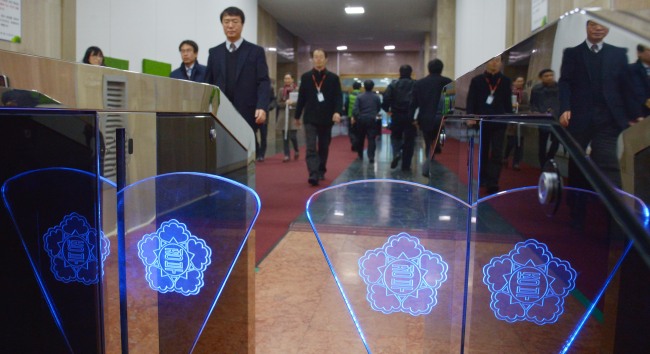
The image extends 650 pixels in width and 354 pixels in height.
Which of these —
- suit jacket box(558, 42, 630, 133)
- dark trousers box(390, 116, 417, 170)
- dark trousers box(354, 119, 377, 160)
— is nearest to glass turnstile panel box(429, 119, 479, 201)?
suit jacket box(558, 42, 630, 133)

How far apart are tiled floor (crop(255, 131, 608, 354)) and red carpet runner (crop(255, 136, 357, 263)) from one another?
508 mm

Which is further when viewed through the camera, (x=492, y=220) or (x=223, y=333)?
(x=223, y=333)

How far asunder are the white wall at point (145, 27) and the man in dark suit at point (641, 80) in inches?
180

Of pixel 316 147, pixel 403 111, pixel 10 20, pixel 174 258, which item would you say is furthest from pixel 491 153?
pixel 403 111

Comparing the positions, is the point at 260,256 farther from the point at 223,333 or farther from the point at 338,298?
the point at 223,333

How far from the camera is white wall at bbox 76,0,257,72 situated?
4.85 m

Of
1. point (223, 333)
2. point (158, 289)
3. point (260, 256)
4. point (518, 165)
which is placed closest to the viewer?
point (518, 165)

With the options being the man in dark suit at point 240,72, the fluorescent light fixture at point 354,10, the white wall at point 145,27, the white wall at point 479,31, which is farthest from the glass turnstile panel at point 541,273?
the fluorescent light fixture at point 354,10

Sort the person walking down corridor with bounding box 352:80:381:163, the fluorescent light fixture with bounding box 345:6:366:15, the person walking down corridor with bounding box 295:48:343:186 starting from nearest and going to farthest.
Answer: the person walking down corridor with bounding box 295:48:343:186 < the person walking down corridor with bounding box 352:80:381:163 < the fluorescent light fixture with bounding box 345:6:366:15

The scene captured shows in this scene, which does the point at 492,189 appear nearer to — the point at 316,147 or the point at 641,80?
the point at 641,80

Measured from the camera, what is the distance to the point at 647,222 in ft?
2.31

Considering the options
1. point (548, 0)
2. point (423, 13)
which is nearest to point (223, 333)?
point (548, 0)

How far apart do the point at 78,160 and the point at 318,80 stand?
466 centimetres

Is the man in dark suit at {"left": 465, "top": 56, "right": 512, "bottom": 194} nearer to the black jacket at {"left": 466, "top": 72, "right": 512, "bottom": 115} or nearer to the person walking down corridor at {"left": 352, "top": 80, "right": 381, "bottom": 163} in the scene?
the black jacket at {"left": 466, "top": 72, "right": 512, "bottom": 115}
